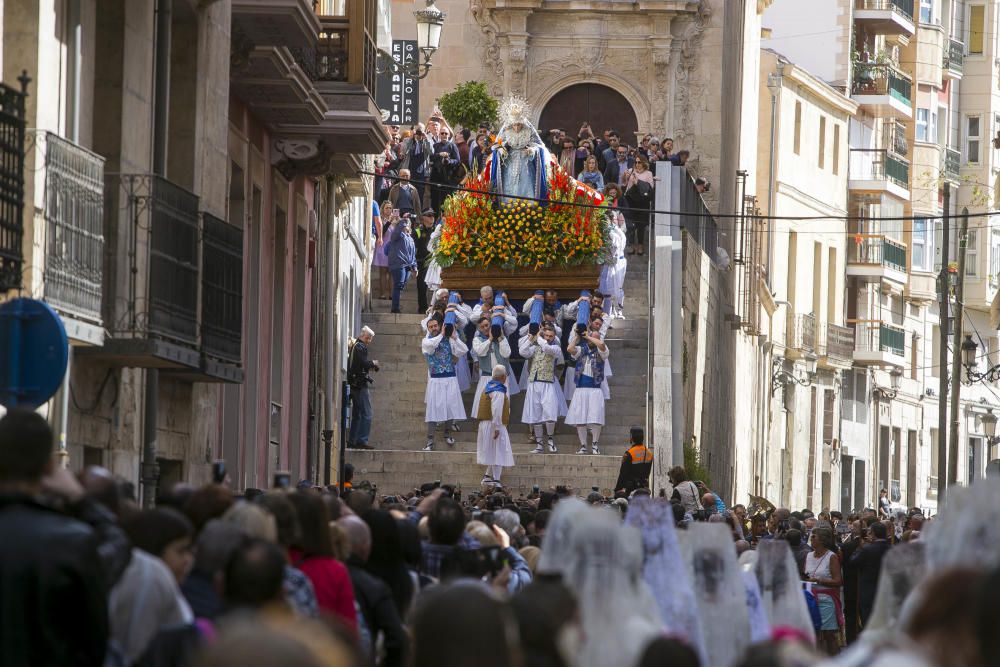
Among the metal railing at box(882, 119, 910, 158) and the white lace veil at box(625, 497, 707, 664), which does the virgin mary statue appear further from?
the metal railing at box(882, 119, 910, 158)

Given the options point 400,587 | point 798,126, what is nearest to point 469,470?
A: point 400,587

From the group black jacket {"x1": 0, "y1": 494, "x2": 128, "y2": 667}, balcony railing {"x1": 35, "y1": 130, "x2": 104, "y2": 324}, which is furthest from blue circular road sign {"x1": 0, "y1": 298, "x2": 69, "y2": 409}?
black jacket {"x1": 0, "y1": 494, "x2": 128, "y2": 667}

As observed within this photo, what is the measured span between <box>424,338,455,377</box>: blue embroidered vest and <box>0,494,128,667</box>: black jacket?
2431 cm

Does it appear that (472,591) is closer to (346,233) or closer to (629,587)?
(629,587)

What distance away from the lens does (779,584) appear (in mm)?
9930

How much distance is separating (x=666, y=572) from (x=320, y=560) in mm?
1299

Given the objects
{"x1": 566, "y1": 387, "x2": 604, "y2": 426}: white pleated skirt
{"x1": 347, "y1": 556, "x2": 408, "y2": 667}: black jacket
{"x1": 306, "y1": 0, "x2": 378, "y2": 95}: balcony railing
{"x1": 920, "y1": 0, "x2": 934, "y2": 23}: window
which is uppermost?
{"x1": 920, "y1": 0, "x2": 934, "y2": 23}: window

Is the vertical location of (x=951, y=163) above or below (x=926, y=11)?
below

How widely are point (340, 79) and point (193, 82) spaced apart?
590cm

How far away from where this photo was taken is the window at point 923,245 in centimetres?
6906

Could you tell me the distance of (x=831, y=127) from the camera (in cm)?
6275

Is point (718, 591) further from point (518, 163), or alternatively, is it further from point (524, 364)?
point (518, 163)

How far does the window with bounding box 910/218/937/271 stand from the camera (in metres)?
69.1

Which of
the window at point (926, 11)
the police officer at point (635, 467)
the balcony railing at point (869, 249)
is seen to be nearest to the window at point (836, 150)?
the balcony railing at point (869, 249)
